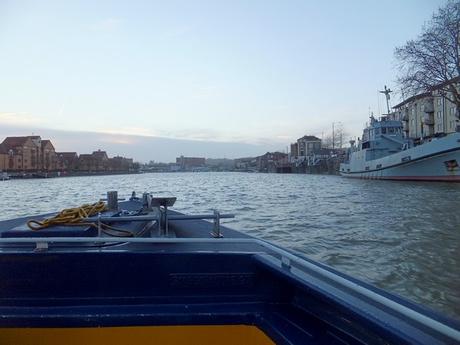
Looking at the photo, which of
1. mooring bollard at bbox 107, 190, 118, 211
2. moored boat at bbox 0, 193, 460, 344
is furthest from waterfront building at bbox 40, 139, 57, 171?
moored boat at bbox 0, 193, 460, 344

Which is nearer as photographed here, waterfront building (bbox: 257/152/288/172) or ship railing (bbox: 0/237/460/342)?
ship railing (bbox: 0/237/460/342)

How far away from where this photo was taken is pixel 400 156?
107 ft

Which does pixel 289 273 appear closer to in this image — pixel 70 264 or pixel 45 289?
pixel 70 264

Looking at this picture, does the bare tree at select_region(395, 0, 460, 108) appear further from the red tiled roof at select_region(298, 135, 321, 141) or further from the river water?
the red tiled roof at select_region(298, 135, 321, 141)

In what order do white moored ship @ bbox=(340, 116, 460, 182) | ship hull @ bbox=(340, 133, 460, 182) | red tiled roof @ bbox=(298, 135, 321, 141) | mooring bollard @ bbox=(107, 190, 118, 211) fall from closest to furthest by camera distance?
mooring bollard @ bbox=(107, 190, 118, 211)
ship hull @ bbox=(340, 133, 460, 182)
white moored ship @ bbox=(340, 116, 460, 182)
red tiled roof @ bbox=(298, 135, 321, 141)

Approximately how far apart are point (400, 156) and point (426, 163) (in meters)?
2.82

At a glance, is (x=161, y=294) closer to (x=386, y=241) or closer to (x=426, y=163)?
(x=386, y=241)

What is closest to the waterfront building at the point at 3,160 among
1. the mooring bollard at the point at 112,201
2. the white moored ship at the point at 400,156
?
the white moored ship at the point at 400,156

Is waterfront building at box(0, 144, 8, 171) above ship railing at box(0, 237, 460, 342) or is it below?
above

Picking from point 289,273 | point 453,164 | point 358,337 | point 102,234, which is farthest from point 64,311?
point 453,164

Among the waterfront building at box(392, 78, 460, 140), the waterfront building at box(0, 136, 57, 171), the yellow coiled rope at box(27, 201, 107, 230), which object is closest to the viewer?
the yellow coiled rope at box(27, 201, 107, 230)

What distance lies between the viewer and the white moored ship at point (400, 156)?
91.8 ft

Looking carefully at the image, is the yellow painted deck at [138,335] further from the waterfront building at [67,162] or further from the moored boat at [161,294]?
the waterfront building at [67,162]

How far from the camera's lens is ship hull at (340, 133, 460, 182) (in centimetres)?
2759
